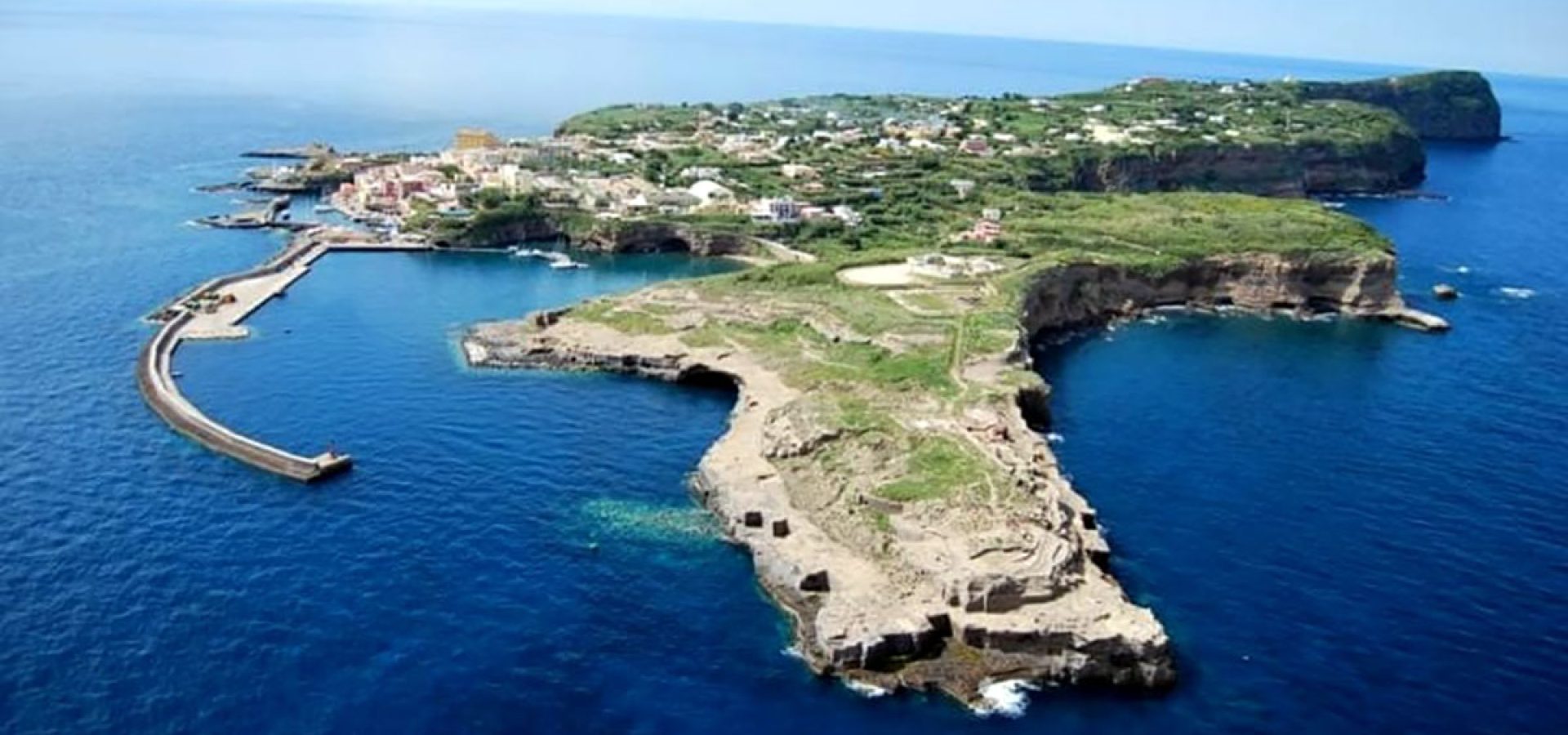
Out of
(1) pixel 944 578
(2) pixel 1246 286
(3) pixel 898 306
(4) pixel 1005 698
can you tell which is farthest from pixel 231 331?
(2) pixel 1246 286

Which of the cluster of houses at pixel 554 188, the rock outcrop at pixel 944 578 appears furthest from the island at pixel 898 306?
the cluster of houses at pixel 554 188

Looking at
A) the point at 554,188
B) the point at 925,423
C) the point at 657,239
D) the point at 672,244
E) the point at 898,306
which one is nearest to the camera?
the point at 925,423

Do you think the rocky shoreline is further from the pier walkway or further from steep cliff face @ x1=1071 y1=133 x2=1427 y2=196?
steep cliff face @ x1=1071 y1=133 x2=1427 y2=196

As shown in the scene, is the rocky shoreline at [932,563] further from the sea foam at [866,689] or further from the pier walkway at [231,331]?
the pier walkway at [231,331]

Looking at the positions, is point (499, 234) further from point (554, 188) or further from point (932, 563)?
point (932, 563)

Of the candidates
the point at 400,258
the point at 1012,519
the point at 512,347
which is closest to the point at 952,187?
the point at 400,258
